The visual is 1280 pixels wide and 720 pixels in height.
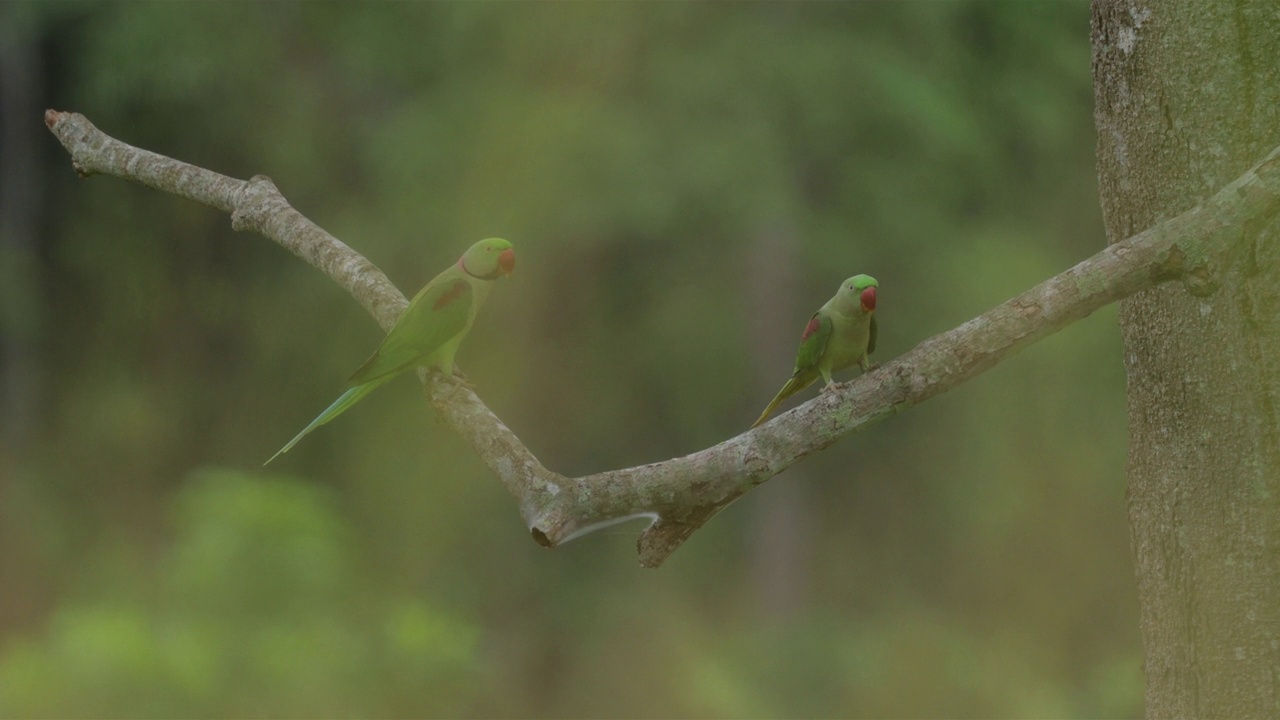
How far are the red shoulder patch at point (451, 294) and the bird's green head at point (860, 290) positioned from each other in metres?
0.85

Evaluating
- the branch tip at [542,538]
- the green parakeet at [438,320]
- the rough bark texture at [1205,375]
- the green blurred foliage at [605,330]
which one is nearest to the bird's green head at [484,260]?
the green parakeet at [438,320]

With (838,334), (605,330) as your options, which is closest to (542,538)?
(838,334)

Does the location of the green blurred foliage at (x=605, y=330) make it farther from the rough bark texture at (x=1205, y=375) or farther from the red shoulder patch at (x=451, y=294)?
the rough bark texture at (x=1205, y=375)

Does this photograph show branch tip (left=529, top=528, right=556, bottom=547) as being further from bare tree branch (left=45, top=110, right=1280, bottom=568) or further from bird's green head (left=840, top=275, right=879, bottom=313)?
bird's green head (left=840, top=275, right=879, bottom=313)

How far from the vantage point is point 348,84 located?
939 cm

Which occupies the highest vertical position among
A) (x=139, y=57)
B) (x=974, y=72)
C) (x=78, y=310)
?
(x=139, y=57)

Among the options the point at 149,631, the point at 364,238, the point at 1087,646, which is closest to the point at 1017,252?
the point at 1087,646

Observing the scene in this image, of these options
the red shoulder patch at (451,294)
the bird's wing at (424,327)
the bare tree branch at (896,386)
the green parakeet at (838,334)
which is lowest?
the bare tree branch at (896,386)

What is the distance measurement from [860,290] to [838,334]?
12 cm

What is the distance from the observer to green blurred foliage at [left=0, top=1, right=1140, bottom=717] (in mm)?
7855

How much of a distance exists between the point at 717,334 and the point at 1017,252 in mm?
2499

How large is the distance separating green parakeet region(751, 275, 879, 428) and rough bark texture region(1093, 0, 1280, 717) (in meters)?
0.56

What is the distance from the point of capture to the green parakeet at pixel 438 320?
2303 millimetres

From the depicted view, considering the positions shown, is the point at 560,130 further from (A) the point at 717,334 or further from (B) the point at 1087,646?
(B) the point at 1087,646
